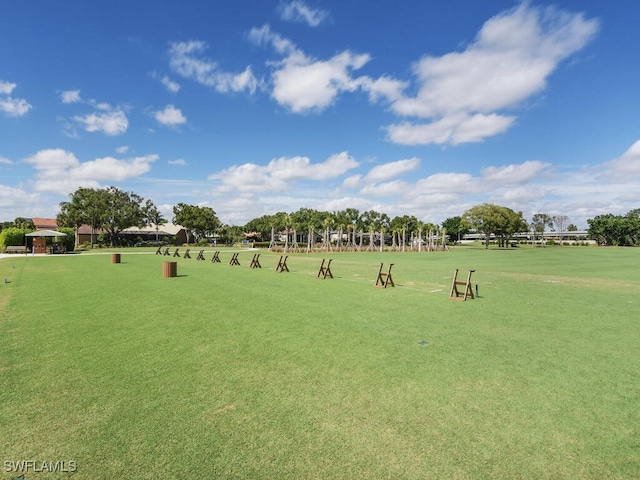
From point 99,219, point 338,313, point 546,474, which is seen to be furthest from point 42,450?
point 99,219

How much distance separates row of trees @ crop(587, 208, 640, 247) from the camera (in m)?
79.0

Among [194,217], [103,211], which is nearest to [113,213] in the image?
[103,211]

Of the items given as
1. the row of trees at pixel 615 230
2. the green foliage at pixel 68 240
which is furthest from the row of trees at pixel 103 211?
the row of trees at pixel 615 230

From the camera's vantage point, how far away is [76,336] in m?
6.55

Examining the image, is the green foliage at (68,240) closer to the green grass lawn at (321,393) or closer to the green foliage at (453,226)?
the green grass lawn at (321,393)

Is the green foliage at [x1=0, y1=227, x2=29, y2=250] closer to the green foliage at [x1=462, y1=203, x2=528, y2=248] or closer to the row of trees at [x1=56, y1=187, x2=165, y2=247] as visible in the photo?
the row of trees at [x1=56, y1=187, x2=165, y2=247]

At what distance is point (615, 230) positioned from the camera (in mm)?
80688

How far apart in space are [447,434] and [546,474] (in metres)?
0.82
